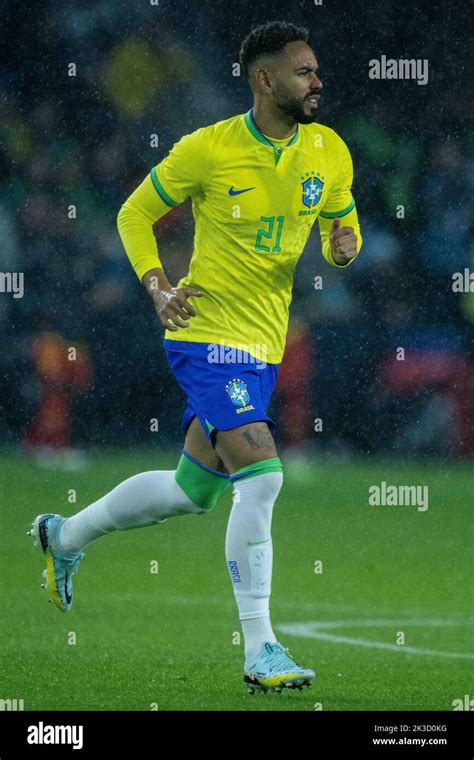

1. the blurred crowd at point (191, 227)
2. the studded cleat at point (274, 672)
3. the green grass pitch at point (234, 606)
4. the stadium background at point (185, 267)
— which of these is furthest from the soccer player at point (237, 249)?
the blurred crowd at point (191, 227)

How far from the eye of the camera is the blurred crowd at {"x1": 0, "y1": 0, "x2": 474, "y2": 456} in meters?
12.8

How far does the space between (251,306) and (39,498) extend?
582cm

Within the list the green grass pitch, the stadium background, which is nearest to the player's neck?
the green grass pitch

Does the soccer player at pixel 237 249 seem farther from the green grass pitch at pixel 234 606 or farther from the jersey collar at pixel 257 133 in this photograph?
the green grass pitch at pixel 234 606

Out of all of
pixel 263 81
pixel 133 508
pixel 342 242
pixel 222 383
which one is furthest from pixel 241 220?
pixel 133 508

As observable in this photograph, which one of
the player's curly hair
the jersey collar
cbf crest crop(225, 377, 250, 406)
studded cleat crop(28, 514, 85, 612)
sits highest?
the player's curly hair

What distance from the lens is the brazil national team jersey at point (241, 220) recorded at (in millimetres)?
5281

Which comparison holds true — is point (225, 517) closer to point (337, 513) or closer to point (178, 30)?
point (337, 513)

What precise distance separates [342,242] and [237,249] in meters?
0.40

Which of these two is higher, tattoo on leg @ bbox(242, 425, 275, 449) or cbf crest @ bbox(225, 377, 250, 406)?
cbf crest @ bbox(225, 377, 250, 406)

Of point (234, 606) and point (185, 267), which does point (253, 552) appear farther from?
point (185, 267)

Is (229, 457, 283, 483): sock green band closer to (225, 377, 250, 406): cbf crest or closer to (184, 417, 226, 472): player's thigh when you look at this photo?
A: (225, 377, 250, 406): cbf crest

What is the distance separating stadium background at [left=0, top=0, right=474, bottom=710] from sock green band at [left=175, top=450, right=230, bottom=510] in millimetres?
4106

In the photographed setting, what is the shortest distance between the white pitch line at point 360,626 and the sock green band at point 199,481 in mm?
1156
